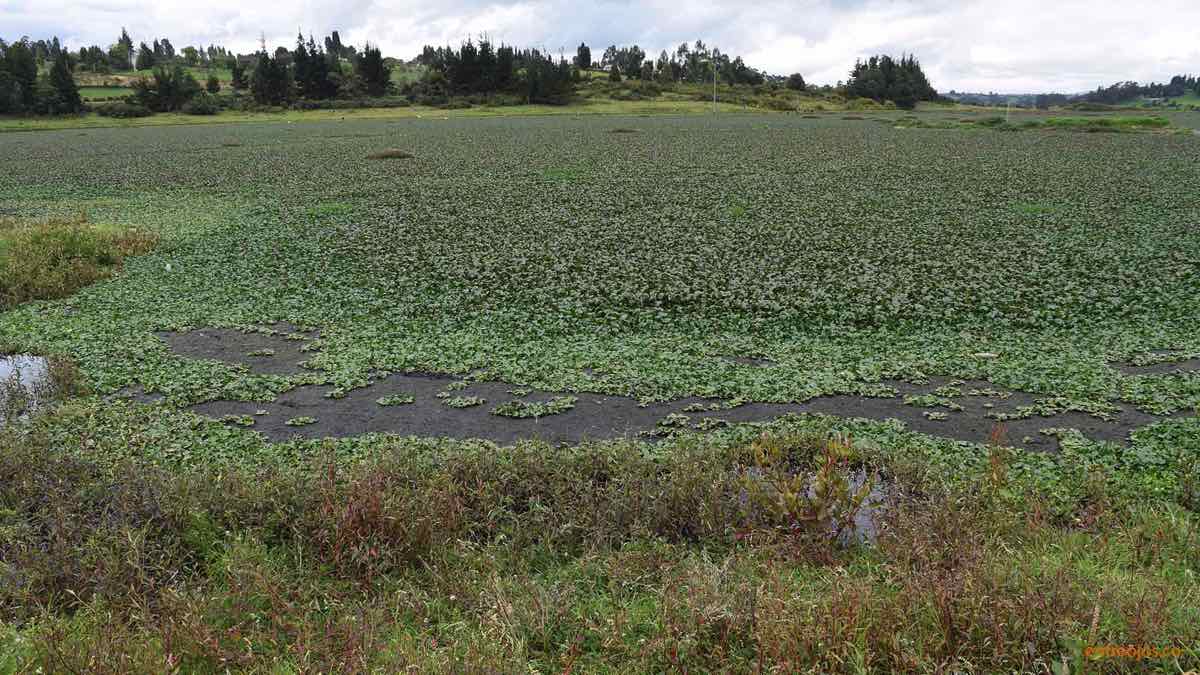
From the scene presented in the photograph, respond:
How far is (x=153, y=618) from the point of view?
3438 mm

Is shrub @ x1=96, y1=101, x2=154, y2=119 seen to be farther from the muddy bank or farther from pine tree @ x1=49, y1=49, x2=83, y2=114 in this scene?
the muddy bank

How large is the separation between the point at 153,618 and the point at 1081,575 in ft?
14.2

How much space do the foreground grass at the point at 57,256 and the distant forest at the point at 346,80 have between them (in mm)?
56560

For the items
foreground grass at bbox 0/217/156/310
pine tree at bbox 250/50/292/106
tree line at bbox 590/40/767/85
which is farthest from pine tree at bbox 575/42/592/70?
foreground grass at bbox 0/217/156/310

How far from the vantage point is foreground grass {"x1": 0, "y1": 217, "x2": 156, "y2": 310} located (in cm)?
948

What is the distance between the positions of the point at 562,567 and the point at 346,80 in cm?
8070

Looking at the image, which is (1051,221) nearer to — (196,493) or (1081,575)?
(1081,575)

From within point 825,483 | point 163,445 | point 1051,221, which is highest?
point 1051,221

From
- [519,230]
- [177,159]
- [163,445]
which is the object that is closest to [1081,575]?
[163,445]

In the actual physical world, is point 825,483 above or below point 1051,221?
below

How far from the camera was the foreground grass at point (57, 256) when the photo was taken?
9.48 meters

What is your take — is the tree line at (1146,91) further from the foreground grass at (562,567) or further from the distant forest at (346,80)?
the foreground grass at (562,567)

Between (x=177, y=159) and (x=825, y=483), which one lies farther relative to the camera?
(x=177, y=159)

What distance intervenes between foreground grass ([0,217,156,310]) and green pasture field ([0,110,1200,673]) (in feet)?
1.23
